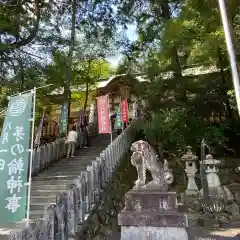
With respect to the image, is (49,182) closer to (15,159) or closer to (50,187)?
(50,187)

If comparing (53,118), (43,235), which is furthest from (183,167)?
(53,118)

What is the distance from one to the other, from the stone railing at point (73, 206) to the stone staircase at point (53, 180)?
43.8 inches

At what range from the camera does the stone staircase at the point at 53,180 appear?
26.1 feet

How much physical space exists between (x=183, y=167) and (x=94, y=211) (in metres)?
6.44

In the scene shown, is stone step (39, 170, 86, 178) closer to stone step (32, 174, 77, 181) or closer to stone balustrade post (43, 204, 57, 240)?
stone step (32, 174, 77, 181)

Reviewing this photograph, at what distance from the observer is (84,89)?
768 inches

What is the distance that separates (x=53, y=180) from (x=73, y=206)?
3720 mm

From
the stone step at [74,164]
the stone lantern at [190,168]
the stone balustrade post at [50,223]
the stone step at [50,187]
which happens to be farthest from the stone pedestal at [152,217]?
the stone lantern at [190,168]

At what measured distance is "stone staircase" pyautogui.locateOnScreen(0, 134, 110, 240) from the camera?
313 inches

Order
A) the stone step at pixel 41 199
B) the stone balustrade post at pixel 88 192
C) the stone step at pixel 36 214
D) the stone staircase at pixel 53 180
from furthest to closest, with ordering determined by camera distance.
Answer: the stone step at pixel 41 199, the stone staircase at pixel 53 180, the stone step at pixel 36 214, the stone balustrade post at pixel 88 192

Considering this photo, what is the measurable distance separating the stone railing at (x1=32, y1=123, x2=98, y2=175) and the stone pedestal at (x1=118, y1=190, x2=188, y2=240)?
504cm

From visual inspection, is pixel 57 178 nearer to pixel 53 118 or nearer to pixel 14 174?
pixel 14 174

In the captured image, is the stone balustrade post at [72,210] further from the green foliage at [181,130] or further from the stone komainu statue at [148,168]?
the green foliage at [181,130]

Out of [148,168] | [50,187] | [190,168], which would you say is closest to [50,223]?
[148,168]
